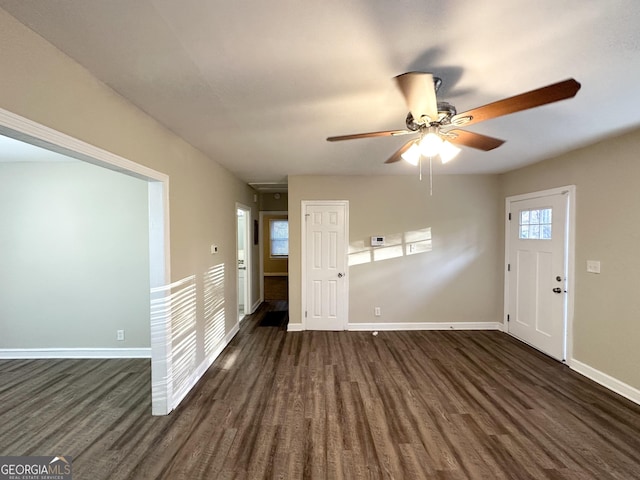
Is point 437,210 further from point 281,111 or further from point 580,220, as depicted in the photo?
point 281,111

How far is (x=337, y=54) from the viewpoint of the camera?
1.36 m

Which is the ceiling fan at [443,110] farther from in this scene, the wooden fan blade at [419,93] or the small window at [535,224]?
the small window at [535,224]

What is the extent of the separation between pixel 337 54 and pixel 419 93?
0.45 m

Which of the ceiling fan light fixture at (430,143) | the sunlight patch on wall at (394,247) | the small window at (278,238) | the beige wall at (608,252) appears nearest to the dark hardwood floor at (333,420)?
the beige wall at (608,252)

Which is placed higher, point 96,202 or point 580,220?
point 96,202

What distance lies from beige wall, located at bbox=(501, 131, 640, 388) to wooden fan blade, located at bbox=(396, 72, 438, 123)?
2.38 metres

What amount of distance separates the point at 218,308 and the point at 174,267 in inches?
49.2

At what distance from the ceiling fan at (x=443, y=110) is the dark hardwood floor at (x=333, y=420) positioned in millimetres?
2036

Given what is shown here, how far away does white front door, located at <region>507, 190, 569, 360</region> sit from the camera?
10.7 feet

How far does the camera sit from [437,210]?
4371 millimetres

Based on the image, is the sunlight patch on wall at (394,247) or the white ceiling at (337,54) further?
the sunlight patch on wall at (394,247)

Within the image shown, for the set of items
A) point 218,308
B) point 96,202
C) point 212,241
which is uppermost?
point 96,202

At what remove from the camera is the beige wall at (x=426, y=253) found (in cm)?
436

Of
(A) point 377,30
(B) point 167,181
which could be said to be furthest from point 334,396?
(A) point 377,30
